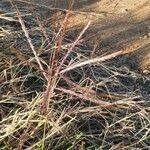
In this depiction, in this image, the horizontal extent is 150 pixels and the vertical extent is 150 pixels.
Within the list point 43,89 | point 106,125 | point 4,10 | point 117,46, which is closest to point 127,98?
point 106,125

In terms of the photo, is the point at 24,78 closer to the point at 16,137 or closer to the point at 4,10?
the point at 16,137

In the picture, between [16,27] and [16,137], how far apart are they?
0.92m

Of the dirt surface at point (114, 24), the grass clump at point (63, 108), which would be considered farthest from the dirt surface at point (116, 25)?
the grass clump at point (63, 108)

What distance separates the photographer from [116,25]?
3.21 m

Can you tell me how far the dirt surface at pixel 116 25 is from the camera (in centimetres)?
302

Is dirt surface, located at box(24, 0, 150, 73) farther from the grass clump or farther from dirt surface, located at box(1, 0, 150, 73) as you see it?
the grass clump

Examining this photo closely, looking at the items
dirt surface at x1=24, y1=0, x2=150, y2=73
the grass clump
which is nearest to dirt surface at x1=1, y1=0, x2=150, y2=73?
dirt surface at x1=24, y1=0, x2=150, y2=73

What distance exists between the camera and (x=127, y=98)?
237 cm

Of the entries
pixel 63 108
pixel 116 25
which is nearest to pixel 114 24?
pixel 116 25

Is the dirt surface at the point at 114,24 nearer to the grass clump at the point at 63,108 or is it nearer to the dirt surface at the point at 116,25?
the dirt surface at the point at 116,25

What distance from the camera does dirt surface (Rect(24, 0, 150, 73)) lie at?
9.91 feet

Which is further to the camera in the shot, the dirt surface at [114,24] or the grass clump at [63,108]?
the dirt surface at [114,24]

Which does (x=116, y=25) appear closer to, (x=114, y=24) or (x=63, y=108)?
(x=114, y=24)

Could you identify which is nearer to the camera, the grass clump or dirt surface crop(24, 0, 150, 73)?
the grass clump
